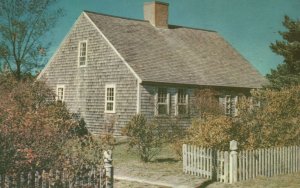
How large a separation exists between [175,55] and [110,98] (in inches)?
215

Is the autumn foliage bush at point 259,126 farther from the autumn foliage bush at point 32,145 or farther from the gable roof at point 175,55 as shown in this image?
the gable roof at point 175,55

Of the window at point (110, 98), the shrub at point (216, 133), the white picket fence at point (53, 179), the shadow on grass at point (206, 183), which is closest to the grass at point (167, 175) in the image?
the shadow on grass at point (206, 183)

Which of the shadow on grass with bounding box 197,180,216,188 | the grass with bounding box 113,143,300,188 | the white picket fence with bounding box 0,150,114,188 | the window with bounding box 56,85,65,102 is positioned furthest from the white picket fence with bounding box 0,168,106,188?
the window with bounding box 56,85,65,102

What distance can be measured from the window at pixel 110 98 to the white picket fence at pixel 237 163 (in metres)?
13.1

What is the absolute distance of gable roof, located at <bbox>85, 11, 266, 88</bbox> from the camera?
26.8m

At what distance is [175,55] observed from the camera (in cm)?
2969

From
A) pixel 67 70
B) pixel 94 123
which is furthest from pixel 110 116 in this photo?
pixel 67 70

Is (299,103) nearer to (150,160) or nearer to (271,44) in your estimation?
(150,160)

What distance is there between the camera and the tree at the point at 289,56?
75.4 ft

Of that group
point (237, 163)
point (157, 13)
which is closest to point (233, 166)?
point (237, 163)

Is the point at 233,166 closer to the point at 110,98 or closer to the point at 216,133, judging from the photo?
the point at 216,133

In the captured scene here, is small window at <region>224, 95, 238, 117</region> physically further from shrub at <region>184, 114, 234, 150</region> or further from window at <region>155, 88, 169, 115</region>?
shrub at <region>184, 114, 234, 150</region>

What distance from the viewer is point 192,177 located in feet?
44.1

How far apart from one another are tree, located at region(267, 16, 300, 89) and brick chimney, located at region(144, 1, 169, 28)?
421 inches
